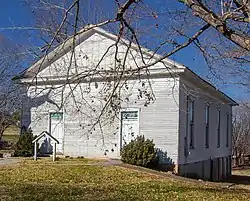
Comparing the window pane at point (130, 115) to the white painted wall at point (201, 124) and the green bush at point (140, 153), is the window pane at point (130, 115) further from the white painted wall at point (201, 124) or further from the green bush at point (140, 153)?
the white painted wall at point (201, 124)

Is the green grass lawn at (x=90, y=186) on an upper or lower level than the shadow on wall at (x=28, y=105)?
lower

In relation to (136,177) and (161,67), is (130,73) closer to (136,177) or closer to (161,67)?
(136,177)

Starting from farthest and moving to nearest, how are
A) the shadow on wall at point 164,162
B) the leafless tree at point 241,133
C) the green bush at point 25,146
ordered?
the leafless tree at point 241,133 → the green bush at point 25,146 → the shadow on wall at point 164,162

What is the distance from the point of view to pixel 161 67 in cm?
1809

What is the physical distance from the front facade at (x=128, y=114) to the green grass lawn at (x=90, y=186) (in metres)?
2.56

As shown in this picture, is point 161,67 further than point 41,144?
No

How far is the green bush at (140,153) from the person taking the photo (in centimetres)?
1694

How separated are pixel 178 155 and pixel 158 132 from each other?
123cm

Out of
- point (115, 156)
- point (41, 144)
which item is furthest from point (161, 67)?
point (41, 144)

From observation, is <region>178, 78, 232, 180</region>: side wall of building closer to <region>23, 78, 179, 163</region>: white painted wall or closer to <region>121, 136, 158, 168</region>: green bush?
<region>23, 78, 179, 163</region>: white painted wall

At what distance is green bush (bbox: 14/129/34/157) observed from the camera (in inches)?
777

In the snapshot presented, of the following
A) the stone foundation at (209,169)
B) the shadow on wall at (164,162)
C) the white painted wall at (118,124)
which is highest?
the white painted wall at (118,124)

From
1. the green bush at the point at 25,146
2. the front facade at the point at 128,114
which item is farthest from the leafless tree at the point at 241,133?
the green bush at the point at 25,146

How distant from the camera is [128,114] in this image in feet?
62.0
